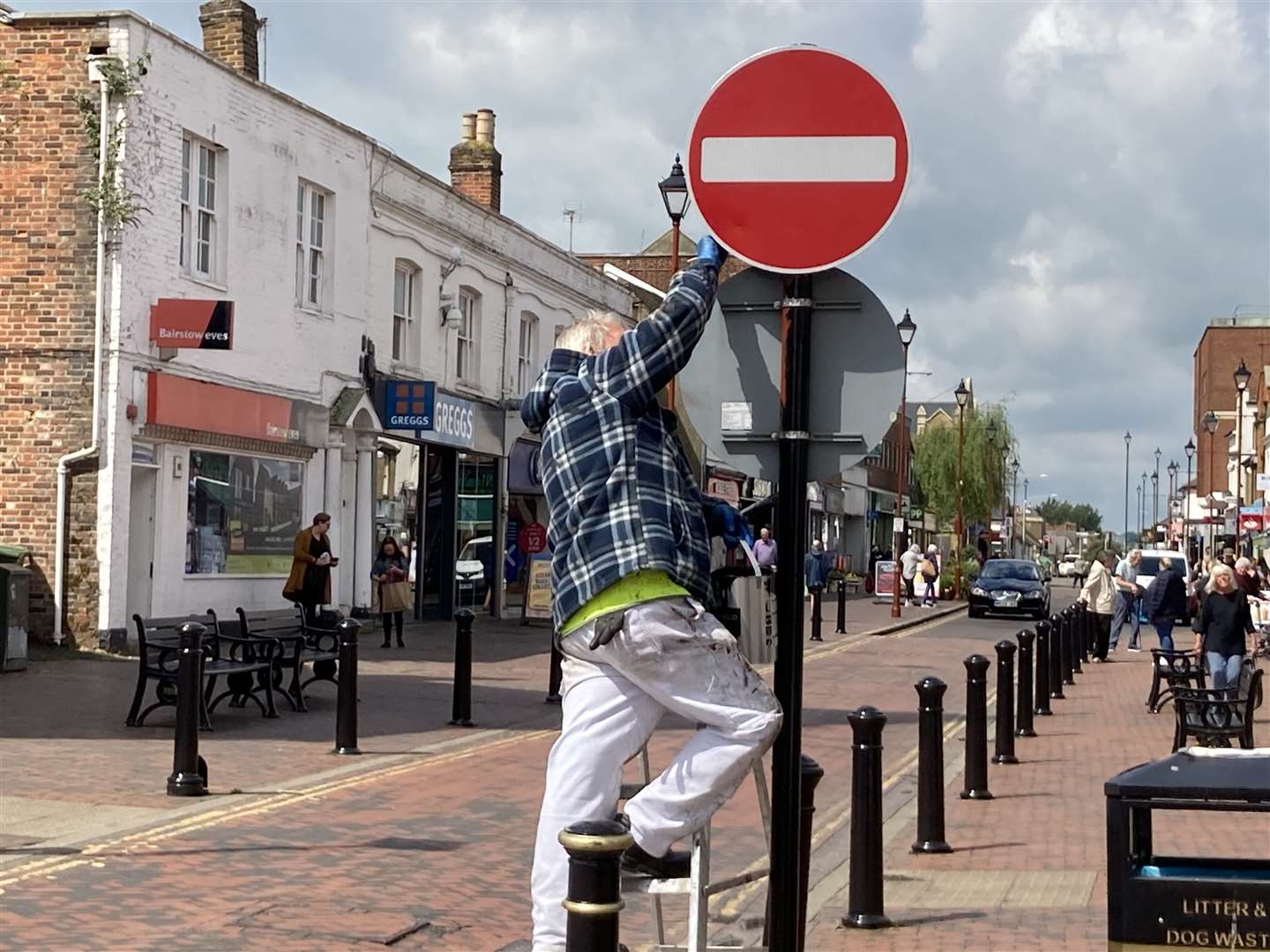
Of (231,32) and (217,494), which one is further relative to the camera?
(231,32)

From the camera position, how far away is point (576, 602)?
4.67 metres

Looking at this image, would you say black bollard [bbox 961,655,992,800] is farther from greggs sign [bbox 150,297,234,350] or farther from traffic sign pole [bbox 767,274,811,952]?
greggs sign [bbox 150,297,234,350]

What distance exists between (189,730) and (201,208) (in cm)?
1321

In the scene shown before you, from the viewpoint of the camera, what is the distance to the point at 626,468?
468 centimetres

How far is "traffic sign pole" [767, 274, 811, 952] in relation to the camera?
480cm

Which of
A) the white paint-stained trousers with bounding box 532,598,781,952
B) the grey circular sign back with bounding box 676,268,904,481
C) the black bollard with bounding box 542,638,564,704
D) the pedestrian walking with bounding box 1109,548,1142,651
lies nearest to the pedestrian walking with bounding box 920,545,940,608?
the pedestrian walking with bounding box 1109,548,1142,651

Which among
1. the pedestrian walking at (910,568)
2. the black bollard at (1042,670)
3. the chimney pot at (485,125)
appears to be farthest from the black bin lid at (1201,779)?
the pedestrian walking at (910,568)

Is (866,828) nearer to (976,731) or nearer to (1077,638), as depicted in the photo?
(976,731)

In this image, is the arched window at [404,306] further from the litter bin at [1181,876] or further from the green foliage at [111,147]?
the litter bin at [1181,876]

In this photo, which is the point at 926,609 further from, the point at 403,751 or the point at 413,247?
the point at 403,751

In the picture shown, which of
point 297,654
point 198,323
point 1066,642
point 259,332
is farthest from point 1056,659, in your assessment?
point 259,332

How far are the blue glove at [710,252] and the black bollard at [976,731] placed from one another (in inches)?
275

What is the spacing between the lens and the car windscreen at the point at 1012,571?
138 ft

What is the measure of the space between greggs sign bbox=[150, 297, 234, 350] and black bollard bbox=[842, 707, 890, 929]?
14316 mm
